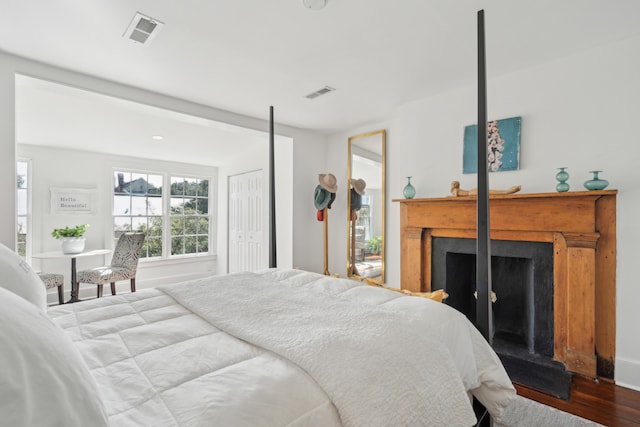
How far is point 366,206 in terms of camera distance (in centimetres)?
418

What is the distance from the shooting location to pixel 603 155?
2352 mm

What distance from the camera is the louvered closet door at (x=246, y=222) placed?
4.99 metres

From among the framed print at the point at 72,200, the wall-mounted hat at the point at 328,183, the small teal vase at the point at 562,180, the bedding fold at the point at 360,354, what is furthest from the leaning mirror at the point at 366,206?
the framed print at the point at 72,200

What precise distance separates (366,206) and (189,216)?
11.0 ft

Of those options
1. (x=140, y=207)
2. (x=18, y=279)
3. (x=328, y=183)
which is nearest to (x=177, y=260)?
(x=140, y=207)

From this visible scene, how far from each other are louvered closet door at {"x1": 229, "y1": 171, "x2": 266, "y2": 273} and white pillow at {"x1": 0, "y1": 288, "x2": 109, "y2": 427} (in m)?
4.31

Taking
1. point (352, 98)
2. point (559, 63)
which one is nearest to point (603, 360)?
point (559, 63)

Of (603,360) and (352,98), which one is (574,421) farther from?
(352,98)

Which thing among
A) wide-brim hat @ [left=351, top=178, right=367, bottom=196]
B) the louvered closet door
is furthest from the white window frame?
wide-brim hat @ [left=351, top=178, right=367, bottom=196]

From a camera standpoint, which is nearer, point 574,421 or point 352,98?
point 574,421

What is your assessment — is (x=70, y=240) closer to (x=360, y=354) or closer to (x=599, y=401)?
(x=360, y=354)

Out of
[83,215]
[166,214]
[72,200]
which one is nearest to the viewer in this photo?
[72,200]

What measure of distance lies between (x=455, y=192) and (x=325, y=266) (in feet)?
7.61

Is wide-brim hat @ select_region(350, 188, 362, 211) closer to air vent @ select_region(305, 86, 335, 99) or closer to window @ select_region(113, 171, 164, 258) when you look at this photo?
air vent @ select_region(305, 86, 335, 99)
